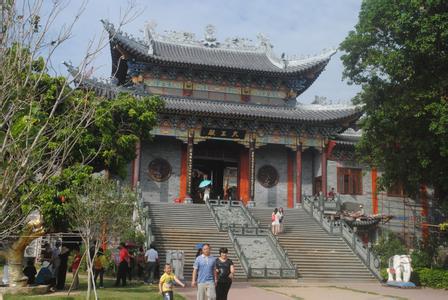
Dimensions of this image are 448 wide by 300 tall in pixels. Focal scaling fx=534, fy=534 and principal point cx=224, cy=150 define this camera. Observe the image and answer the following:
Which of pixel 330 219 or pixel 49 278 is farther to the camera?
pixel 330 219

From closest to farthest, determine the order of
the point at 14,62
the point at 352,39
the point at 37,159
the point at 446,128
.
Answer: the point at 14,62
the point at 37,159
the point at 446,128
the point at 352,39

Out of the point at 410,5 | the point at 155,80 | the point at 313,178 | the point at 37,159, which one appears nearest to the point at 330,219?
the point at 313,178

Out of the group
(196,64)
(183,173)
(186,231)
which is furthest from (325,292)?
(196,64)

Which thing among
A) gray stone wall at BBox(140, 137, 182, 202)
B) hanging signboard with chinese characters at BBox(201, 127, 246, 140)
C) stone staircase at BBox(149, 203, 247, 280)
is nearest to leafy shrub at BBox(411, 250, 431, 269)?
stone staircase at BBox(149, 203, 247, 280)

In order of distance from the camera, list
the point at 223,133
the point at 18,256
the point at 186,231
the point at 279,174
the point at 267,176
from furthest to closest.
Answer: the point at 279,174, the point at 267,176, the point at 223,133, the point at 186,231, the point at 18,256

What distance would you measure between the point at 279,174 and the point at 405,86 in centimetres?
1148

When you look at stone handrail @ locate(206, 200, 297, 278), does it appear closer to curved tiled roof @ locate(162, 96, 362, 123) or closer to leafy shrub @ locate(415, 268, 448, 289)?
leafy shrub @ locate(415, 268, 448, 289)

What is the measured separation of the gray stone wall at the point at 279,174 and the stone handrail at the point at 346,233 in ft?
9.25

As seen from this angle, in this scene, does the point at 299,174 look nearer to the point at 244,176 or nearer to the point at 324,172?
the point at 324,172

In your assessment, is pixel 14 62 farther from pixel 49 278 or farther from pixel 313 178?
pixel 313 178

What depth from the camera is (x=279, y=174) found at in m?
28.4

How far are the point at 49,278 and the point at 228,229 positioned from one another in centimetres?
840

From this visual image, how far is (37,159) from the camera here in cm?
529

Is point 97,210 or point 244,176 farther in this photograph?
point 244,176
